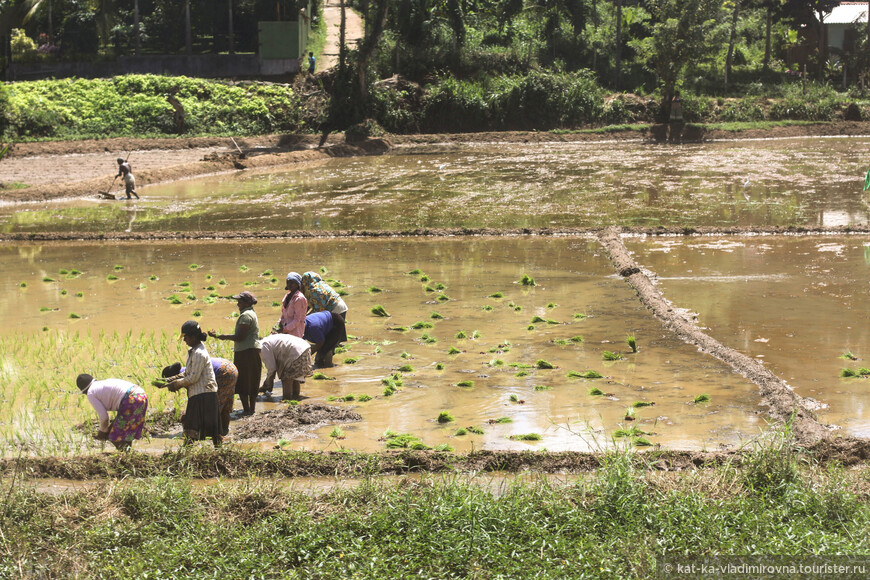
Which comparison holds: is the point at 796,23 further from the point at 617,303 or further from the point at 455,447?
the point at 455,447

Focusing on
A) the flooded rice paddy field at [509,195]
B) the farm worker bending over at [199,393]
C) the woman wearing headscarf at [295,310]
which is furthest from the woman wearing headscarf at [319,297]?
the flooded rice paddy field at [509,195]

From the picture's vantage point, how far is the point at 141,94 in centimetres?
3734

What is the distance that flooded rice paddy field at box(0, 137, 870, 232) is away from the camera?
69.3 feet

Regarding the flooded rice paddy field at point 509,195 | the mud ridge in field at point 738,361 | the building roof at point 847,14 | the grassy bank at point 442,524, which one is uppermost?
the building roof at point 847,14

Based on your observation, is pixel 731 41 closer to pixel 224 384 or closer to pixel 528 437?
pixel 528 437

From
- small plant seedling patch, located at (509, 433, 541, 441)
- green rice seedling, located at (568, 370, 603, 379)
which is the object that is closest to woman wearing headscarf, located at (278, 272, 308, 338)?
green rice seedling, located at (568, 370, 603, 379)

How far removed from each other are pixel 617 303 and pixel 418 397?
4.97 m

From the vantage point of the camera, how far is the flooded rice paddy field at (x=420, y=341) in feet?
28.3

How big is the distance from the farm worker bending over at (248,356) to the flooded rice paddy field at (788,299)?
5.59 meters

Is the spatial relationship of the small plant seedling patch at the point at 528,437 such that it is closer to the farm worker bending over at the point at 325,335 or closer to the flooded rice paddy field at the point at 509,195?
the farm worker bending over at the point at 325,335

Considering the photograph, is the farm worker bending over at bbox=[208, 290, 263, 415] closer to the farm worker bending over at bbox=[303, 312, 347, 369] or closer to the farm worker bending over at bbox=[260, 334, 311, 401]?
the farm worker bending over at bbox=[260, 334, 311, 401]

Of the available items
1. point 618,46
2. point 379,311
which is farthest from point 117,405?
point 618,46

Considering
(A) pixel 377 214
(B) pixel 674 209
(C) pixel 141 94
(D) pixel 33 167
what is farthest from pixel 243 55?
(B) pixel 674 209

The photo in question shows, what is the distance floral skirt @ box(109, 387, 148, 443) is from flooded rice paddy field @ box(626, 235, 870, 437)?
6.28 m
